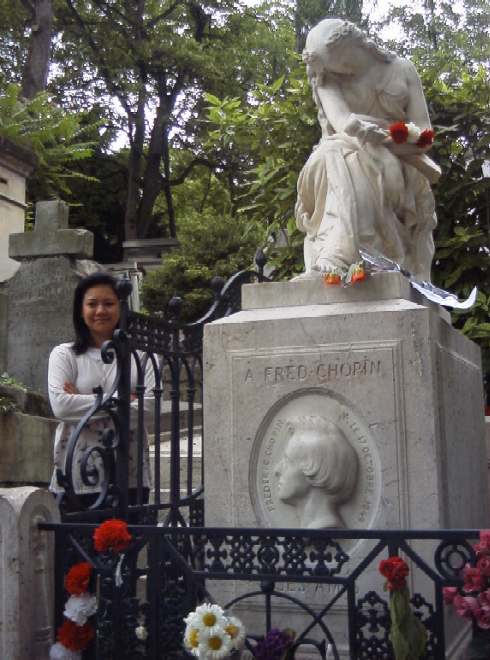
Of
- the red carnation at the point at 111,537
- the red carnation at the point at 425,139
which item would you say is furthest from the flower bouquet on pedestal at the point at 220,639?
the red carnation at the point at 425,139

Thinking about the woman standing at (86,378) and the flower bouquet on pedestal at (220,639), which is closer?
the flower bouquet on pedestal at (220,639)

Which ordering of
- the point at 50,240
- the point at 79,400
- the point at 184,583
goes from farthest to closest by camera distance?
the point at 50,240
the point at 79,400
the point at 184,583

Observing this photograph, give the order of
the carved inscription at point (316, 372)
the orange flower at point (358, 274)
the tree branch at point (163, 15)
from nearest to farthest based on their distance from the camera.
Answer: the carved inscription at point (316, 372)
the orange flower at point (358, 274)
the tree branch at point (163, 15)

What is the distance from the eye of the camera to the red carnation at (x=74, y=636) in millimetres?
3592

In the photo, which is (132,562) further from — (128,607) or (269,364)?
(269,364)

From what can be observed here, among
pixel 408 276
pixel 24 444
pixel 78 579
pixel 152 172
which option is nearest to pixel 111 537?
pixel 78 579

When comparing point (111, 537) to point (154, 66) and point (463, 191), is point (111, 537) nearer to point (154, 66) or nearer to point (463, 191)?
point (463, 191)

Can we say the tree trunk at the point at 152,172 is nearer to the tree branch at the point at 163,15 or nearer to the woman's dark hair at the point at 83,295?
the tree branch at the point at 163,15

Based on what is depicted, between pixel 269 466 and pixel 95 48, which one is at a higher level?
pixel 95 48

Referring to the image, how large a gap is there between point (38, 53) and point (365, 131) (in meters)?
17.1

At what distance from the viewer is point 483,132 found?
10.0 m

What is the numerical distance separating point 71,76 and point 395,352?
25.7 metres

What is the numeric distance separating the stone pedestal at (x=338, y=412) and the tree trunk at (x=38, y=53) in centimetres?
1692

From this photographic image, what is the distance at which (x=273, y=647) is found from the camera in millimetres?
3402
